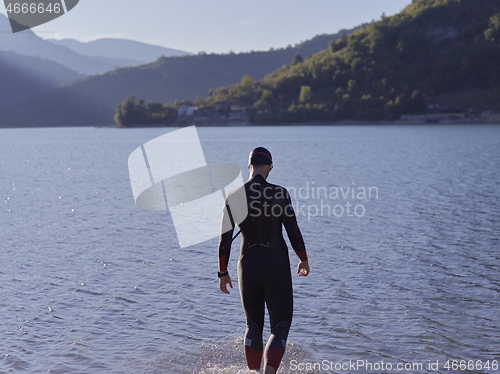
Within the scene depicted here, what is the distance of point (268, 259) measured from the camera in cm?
616

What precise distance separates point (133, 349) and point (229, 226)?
9.94ft

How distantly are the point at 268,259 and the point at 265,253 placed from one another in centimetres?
8

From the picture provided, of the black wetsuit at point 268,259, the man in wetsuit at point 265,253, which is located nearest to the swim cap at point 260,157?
the man in wetsuit at point 265,253

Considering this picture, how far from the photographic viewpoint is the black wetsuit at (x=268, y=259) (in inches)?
240

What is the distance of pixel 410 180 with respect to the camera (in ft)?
109

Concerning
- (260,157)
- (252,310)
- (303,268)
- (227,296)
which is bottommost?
(227,296)

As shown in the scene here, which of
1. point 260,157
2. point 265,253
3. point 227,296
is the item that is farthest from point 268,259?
point 227,296

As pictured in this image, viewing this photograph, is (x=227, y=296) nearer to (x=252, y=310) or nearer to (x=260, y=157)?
(x=252, y=310)

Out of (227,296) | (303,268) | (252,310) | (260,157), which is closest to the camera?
(260,157)

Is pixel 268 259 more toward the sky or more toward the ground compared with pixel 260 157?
more toward the ground

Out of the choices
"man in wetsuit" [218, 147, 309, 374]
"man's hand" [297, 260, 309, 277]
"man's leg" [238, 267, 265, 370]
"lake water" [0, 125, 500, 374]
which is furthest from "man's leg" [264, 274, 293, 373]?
"lake water" [0, 125, 500, 374]

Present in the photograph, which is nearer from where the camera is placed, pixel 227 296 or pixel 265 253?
pixel 265 253

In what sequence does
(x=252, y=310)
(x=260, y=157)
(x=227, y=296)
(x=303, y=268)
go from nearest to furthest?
(x=260, y=157)
(x=252, y=310)
(x=303, y=268)
(x=227, y=296)

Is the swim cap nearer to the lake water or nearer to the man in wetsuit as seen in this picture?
the man in wetsuit
